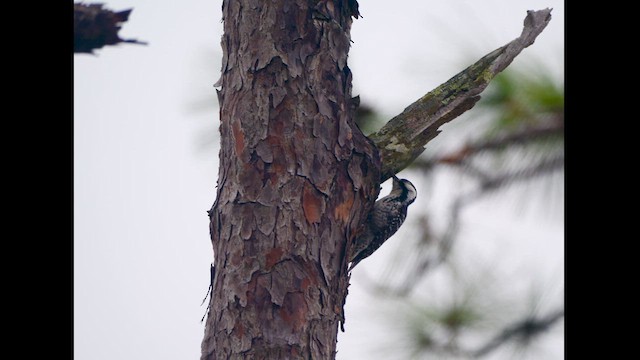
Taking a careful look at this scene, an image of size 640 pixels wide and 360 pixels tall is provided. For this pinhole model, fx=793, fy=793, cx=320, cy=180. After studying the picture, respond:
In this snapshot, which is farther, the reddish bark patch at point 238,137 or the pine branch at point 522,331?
the pine branch at point 522,331

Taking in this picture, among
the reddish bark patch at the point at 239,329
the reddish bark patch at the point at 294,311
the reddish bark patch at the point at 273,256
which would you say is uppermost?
the reddish bark patch at the point at 273,256

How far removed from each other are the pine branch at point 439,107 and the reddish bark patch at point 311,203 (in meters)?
0.28

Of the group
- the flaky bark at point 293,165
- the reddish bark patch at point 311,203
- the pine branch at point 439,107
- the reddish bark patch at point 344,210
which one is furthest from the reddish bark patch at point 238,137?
the pine branch at point 439,107

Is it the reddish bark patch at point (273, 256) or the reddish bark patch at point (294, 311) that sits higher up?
the reddish bark patch at point (273, 256)

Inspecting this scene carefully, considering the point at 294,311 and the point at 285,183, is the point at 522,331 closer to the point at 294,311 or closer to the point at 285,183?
the point at 294,311

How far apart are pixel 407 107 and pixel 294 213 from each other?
575 mm

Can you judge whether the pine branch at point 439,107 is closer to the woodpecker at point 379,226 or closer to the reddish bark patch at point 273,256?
the woodpecker at point 379,226

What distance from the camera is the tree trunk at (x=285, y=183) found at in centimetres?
209
